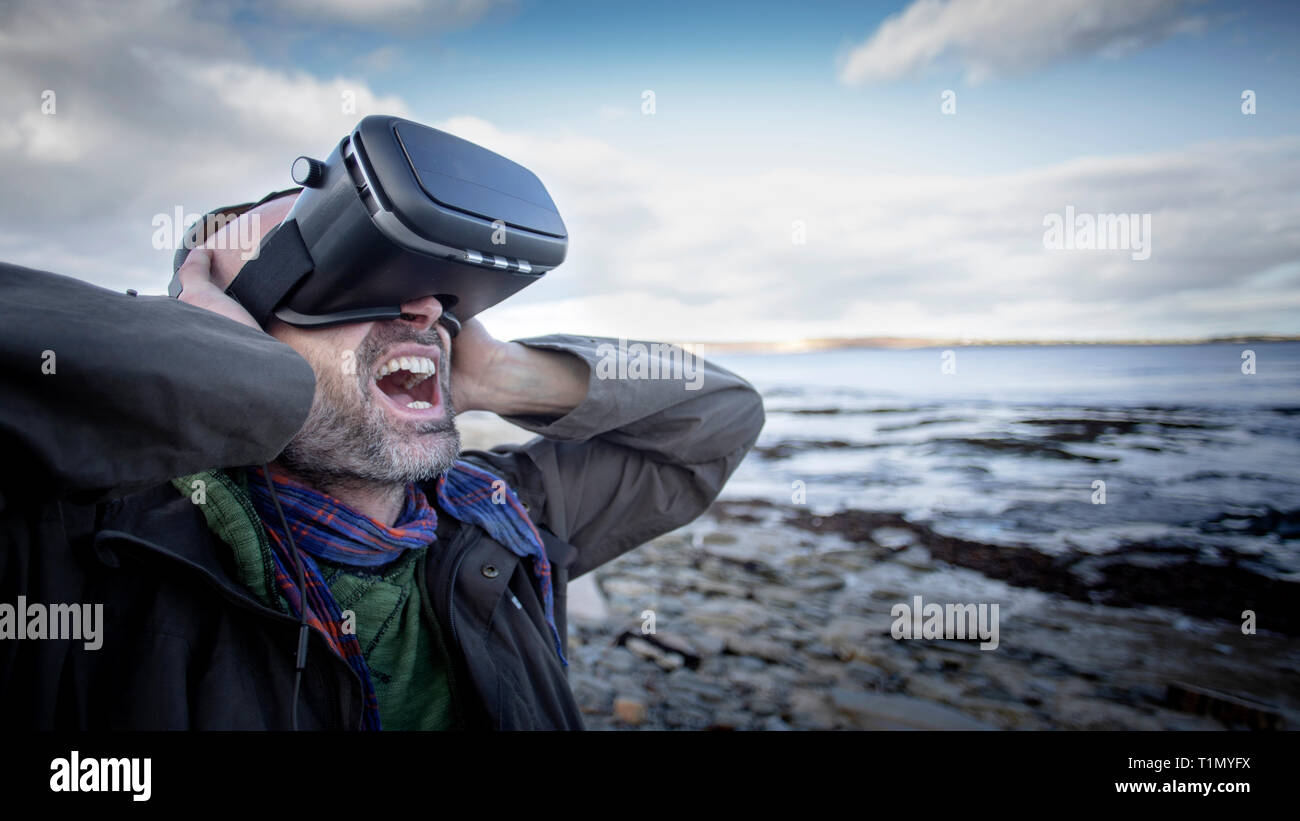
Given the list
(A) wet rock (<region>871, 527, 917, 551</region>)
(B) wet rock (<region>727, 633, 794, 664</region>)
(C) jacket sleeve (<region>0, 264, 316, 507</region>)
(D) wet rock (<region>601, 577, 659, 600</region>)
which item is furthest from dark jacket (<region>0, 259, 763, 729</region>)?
(A) wet rock (<region>871, 527, 917, 551</region>)

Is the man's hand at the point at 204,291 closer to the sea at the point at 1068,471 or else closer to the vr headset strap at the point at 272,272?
the vr headset strap at the point at 272,272

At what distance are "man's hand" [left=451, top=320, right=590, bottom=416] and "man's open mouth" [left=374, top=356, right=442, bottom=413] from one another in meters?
0.16

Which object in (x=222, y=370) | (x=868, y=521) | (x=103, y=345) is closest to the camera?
(x=103, y=345)

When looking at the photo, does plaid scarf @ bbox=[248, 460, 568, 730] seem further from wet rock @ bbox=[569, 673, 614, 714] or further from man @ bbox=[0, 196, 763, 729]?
wet rock @ bbox=[569, 673, 614, 714]

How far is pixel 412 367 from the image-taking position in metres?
2.01

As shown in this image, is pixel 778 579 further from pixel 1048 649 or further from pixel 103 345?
pixel 103 345

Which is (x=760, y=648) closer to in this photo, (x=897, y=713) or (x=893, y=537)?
(x=897, y=713)

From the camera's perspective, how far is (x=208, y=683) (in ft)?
4.34

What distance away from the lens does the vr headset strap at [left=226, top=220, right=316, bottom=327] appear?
5.64ft

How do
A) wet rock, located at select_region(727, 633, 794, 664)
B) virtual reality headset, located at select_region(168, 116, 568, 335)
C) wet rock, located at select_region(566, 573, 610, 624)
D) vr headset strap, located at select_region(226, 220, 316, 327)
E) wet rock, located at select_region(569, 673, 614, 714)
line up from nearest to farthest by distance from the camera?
virtual reality headset, located at select_region(168, 116, 568, 335)
vr headset strap, located at select_region(226, 220, 316, 327)
wet rock, located at select_region(569, 673, 614, 714)
wet rock, located at select_region(727, 633, 794, 664)
wet rock, located at select_region(566, 573, 610, 624)

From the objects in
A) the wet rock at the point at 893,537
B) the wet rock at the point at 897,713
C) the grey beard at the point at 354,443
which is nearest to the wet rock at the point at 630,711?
the wet rock at the point at 897,713
